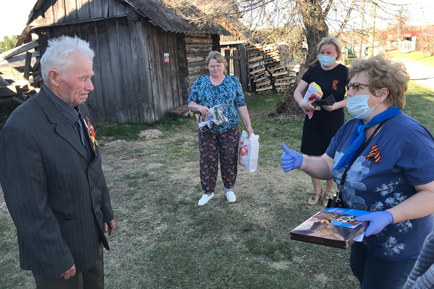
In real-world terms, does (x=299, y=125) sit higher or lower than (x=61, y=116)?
lower

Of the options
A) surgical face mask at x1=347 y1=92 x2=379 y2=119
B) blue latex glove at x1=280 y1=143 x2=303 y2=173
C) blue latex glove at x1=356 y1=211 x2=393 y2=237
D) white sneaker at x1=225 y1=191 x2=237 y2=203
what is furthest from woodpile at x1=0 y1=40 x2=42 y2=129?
blue latex glove at x1=356 y1=211 x2=393 y2=237

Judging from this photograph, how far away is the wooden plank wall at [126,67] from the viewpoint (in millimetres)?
8727

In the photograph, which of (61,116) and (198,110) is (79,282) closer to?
(61,116)

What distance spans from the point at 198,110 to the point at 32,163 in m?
2.56

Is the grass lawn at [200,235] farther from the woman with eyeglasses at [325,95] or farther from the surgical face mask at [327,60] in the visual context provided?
the surgical face mask at [327,60]

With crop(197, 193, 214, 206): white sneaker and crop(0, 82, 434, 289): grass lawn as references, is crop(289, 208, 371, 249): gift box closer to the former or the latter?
crop(0, 82, 434, 289): grass lawn

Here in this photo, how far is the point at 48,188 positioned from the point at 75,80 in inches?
24.9

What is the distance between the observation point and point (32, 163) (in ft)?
5.13

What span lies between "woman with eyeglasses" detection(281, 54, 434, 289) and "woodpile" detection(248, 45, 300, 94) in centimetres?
1374

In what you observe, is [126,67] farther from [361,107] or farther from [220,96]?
[361,107]

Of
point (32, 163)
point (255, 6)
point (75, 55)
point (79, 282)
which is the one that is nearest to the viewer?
point (32, 163)

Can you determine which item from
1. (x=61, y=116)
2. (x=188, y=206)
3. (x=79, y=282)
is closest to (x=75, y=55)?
(x=61, y=116)

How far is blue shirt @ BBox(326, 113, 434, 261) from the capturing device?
5.24 ft

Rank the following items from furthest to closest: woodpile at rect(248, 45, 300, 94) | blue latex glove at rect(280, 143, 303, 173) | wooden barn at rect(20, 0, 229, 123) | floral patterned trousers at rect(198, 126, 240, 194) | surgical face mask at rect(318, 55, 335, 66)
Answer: woodpile at rect(248, 45, 300, 94)
wooden barn at rect(20, 0, 229, 123)
floral patterned trousers at rect(198, 126, 240, 194)
surgical face mask at rect(318, 55, 335, 66)
blue latex glove at rect(280, 143, 303, 173)
